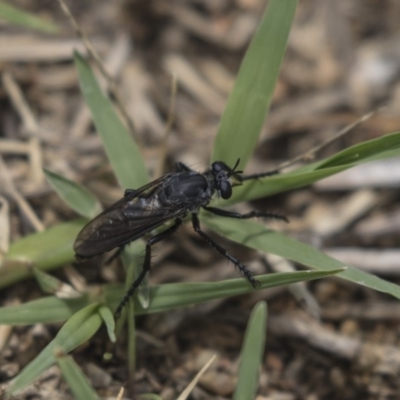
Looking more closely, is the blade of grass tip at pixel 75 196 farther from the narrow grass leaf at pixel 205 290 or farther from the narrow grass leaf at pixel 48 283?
the narrow grass leaf at pixel 205 290

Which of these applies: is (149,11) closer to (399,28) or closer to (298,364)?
(399,28)

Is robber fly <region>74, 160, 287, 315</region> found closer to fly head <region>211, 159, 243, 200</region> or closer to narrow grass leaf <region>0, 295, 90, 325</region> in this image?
fly head <region>211, 159, 243, 200</region>

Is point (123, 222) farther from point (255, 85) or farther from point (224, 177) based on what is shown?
point (255, 85)

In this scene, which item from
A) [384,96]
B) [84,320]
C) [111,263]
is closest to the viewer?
[84,320]

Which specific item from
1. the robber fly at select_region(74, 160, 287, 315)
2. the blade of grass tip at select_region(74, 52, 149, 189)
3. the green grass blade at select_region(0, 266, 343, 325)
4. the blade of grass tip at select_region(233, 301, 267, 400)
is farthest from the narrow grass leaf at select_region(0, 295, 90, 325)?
the blade of grass tip at select_region(233, 301, 267, 400)

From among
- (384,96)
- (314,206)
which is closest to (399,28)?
(384,96)

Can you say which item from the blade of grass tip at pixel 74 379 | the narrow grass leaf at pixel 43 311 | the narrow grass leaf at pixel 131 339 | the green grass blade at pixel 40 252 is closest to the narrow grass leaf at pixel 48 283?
the narrow grass leaf at pixel 43 311

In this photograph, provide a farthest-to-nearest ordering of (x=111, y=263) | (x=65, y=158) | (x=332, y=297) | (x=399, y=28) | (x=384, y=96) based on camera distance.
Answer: (x=399, y=28) → (x=384, y=96) → (x=65, y=158) → (x=332, y=297) → (x=111, y=263)
